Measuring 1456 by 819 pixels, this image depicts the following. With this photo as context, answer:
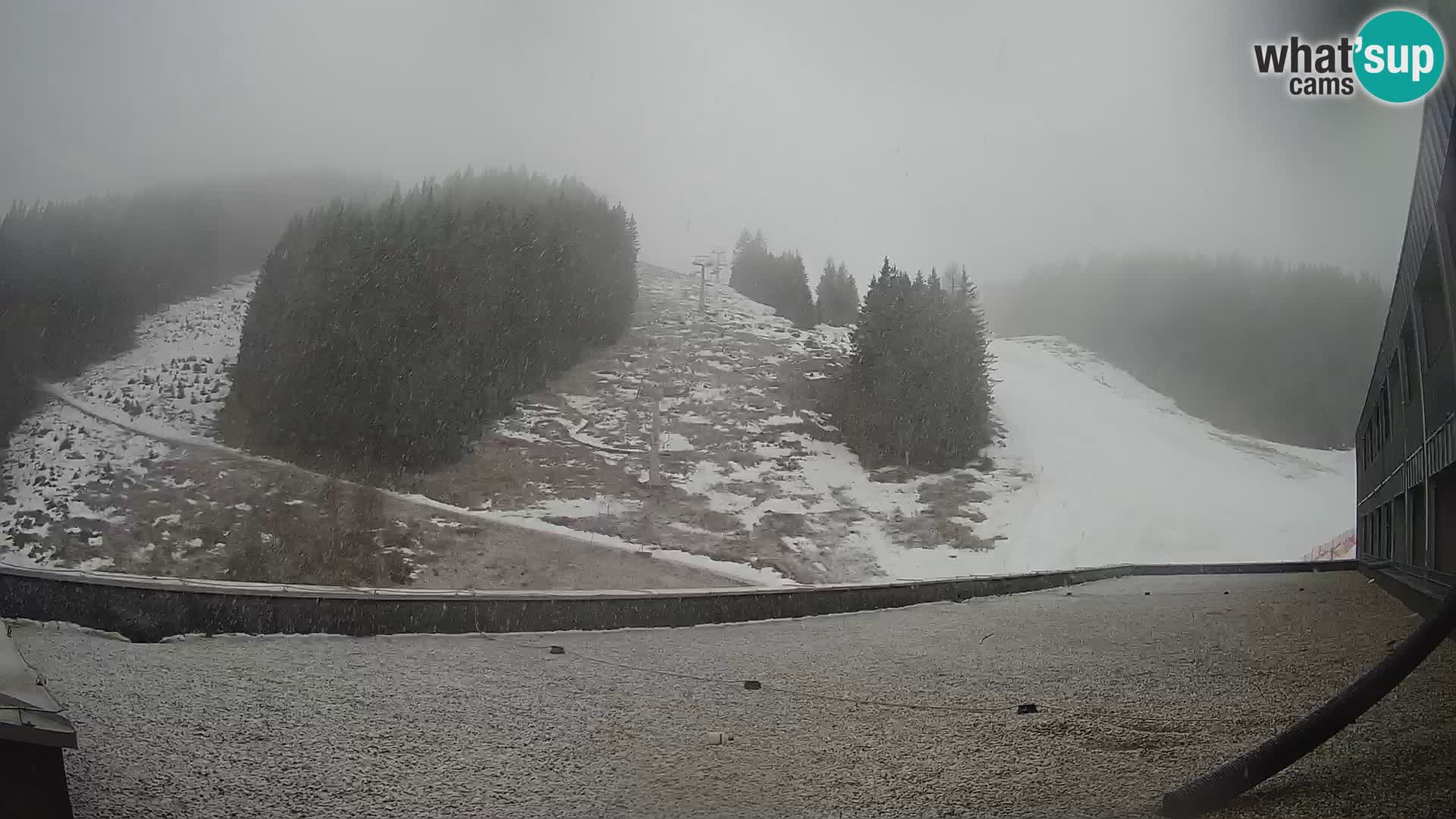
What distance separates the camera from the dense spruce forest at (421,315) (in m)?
10.3

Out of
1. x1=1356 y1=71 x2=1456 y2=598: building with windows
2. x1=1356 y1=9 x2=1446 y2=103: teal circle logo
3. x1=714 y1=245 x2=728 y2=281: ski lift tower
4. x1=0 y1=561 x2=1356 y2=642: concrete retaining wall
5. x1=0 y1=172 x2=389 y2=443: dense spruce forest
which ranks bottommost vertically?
x1=0 y1=561 x2=1356 y2=642: concrete retaining wall

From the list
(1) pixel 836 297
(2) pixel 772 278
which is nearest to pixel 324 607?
(1) pixel 836 297

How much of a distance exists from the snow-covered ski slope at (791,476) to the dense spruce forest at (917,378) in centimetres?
35

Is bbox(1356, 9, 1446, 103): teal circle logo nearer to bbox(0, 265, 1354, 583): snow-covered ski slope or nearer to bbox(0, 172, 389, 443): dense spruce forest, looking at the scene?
bbox(0, 265, 1354, 583): snow-covered ski slope

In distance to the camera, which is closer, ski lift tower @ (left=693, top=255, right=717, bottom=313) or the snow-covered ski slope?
the snow-covered ski slope

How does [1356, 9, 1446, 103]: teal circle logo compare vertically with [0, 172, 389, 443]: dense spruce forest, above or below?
below

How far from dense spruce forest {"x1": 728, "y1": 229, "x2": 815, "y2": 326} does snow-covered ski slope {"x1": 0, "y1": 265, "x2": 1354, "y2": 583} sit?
127 inches

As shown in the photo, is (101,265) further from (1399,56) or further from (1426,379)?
(1426,379)

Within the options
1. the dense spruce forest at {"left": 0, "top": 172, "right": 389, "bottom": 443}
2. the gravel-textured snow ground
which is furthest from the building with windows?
the dense spruce forest at {"left": 0, "top": 172, "right": 389, "bottom": 443}

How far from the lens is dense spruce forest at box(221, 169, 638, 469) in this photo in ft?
33.9

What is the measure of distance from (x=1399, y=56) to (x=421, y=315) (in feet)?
41.0

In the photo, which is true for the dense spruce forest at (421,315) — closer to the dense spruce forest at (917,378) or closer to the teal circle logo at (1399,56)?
the dense spruce forest at (917,378)

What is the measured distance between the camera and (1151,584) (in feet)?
18.3

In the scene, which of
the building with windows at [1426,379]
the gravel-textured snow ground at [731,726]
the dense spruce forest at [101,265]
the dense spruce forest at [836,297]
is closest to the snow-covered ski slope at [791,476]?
the dense spruce forest at [101,265]
